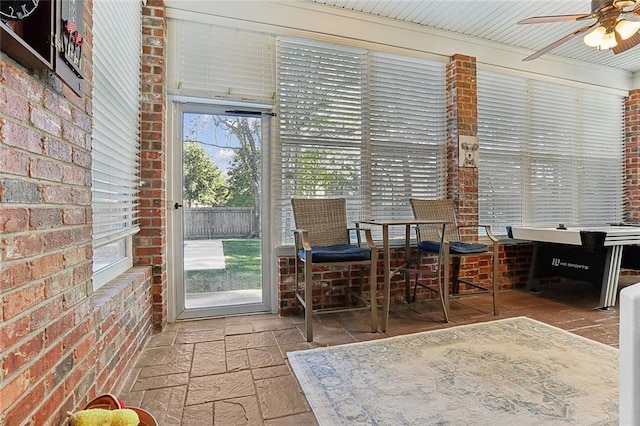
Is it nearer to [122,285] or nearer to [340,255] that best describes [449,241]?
[340,255]

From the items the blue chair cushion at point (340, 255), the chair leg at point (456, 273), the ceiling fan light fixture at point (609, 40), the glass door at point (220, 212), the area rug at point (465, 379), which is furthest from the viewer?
the chair leg at point (456, 273)

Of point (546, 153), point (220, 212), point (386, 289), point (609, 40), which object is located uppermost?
point (609, 40)

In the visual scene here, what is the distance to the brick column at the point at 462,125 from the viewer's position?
3.55 meters

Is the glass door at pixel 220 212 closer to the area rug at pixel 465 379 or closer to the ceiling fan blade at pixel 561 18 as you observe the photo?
the area rug at pixel 465 379

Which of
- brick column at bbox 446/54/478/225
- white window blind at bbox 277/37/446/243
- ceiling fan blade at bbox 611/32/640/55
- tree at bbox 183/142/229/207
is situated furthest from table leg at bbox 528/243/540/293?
tree at bbox 183/142/229/207

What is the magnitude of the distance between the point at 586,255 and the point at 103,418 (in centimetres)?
400

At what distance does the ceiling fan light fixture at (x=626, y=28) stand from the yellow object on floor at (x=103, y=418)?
346 cm

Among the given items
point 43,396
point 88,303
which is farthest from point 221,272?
point 43,396

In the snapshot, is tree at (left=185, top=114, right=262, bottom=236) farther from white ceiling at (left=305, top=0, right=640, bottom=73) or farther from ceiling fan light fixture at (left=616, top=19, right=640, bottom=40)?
ceiling fan light fixture at (left=616, top=19, right=640, bottom=40)

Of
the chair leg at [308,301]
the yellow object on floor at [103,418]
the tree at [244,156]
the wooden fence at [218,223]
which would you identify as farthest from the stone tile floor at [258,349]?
the tree at [244,156]

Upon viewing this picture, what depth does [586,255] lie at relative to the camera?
324 centimetres

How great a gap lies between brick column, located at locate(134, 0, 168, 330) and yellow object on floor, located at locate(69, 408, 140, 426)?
57.9 inches

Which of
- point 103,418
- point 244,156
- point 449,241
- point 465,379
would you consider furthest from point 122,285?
point 449,241

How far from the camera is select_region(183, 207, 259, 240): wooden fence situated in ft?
9.47
